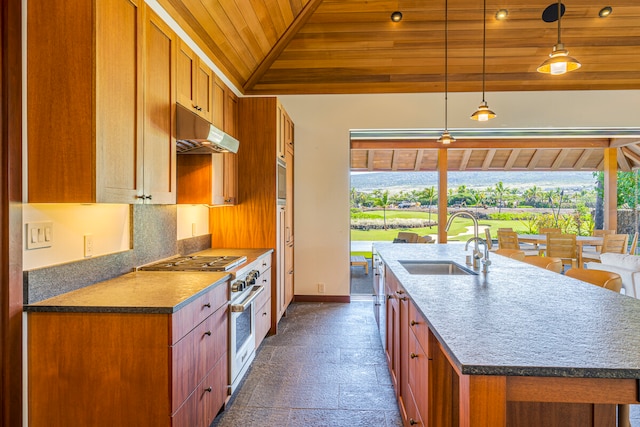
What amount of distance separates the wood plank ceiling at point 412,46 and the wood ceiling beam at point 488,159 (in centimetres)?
176

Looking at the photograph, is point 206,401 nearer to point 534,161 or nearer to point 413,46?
point 413,46

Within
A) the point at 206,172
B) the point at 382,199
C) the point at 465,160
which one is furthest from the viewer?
the point at 465,160

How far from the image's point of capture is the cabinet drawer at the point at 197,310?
162cm

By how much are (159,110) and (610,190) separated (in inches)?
275

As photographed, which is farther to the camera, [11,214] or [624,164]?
[624,164]

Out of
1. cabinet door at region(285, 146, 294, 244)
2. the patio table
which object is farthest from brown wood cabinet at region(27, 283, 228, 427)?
the patio table

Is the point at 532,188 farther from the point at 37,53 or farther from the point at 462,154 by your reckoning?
the point at 37,53

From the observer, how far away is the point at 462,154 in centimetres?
628

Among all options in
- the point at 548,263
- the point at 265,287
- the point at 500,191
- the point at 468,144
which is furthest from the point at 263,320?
the point at 500,191

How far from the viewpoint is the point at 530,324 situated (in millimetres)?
1372

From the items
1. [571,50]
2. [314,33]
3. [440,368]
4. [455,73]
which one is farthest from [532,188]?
[440,368]

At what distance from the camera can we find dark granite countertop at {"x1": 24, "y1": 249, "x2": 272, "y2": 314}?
1561 mm

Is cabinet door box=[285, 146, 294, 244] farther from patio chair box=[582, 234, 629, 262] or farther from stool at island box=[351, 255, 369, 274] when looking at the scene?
patio chair box=[582, 234, 629, 262]

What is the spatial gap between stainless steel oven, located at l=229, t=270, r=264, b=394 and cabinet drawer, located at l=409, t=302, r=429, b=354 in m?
1.18
